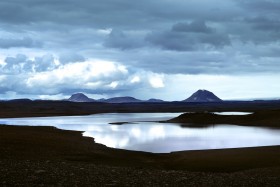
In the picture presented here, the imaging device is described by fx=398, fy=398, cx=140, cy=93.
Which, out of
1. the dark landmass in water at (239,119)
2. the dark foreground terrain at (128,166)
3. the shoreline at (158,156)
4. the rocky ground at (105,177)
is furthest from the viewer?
the dark landmass in water at (239,119)

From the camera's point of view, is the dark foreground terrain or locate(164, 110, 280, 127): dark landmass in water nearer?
the dark foreground terrain

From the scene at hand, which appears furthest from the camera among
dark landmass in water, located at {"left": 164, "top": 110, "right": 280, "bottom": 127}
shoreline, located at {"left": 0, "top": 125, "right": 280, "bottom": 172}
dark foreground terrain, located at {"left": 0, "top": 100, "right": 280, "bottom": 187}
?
dark landmass in water, located at {"left": 164, "top": 110, "right": 280, "bottom": 127}

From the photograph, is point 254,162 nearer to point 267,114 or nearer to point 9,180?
point 9,180

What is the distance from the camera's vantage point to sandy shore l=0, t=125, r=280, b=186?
19.1 m

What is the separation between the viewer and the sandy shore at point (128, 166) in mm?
19078

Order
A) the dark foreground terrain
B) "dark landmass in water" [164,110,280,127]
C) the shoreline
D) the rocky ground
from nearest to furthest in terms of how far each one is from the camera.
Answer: the rocky ground
the dark foreground terrain
the shoreline
"dark landmass in water" [164,110,280,127]

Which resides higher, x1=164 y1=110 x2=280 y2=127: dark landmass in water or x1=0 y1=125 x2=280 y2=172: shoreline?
x1=164 y1=110 x2=280 y2=127: dark landmass in water

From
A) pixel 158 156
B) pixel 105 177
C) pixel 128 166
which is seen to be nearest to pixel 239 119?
pixel 158 156

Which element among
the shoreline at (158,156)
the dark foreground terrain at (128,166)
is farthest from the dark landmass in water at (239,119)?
the dark foreground terrain at (128,166)

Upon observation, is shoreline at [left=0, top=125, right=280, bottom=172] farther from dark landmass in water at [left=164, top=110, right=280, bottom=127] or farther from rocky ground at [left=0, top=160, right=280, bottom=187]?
dark landmass in water at [left=164, top=110, right=280, bottom=127]

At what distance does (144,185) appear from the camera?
18.2m

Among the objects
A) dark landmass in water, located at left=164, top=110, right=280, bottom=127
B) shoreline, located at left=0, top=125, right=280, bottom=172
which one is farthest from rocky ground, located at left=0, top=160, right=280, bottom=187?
dark landmass in water, located at left=164, top=110, right=280, bottom=127

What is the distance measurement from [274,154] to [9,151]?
21291 mm

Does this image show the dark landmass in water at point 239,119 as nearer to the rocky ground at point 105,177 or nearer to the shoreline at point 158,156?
the shoreline at point 158,156
